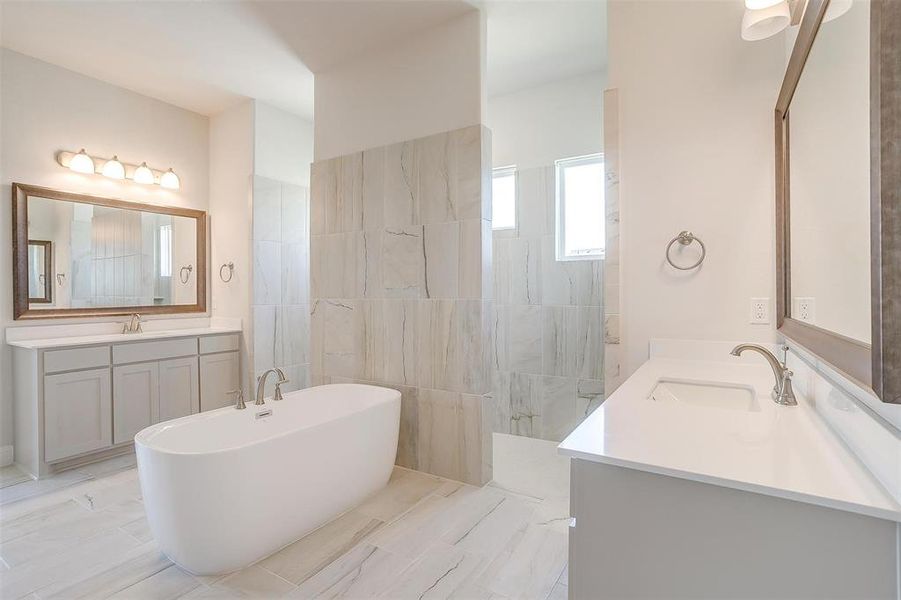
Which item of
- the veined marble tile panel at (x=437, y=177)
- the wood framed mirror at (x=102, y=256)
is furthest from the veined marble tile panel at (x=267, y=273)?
the veined marble tile panel at (x=437, y=177)

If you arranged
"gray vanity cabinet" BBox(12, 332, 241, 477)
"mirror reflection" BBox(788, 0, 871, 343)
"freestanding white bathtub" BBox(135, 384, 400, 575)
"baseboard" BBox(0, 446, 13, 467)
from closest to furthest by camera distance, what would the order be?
"mirror reflection" BBox(788, 0, 871, 343)
"freestanding white bathtub" BBox(135, 384, 400, 575)
"gray vanity cabinet" BBox(12, 332, 241, 477)
"baseboard" BBox(0, 446, 13, 467)

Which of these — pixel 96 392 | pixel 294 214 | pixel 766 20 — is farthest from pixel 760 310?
pixel 96 392

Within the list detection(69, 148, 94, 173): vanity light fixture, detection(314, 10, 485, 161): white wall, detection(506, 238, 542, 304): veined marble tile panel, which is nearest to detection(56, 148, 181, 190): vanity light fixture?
detection(69, 148, 94, 173): vanity light fixture

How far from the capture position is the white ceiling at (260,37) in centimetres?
264

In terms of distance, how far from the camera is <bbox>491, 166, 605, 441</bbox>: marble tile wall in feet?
10.9

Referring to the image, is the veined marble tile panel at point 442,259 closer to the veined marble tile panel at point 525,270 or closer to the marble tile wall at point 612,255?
the marble tile wall at point 612,255

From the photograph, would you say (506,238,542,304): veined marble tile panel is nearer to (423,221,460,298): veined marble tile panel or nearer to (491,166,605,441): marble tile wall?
(491,166,605,441): marble tile wall

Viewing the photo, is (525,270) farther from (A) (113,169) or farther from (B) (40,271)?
(B) (40,271)

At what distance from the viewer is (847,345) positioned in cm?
95

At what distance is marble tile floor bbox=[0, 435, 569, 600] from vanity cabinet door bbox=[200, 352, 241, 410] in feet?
3.49

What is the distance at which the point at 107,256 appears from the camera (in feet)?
11.6

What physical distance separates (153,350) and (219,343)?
0.53 metres

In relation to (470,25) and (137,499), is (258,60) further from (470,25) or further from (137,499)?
(137,499)

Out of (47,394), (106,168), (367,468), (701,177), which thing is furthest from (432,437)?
(106,168)
